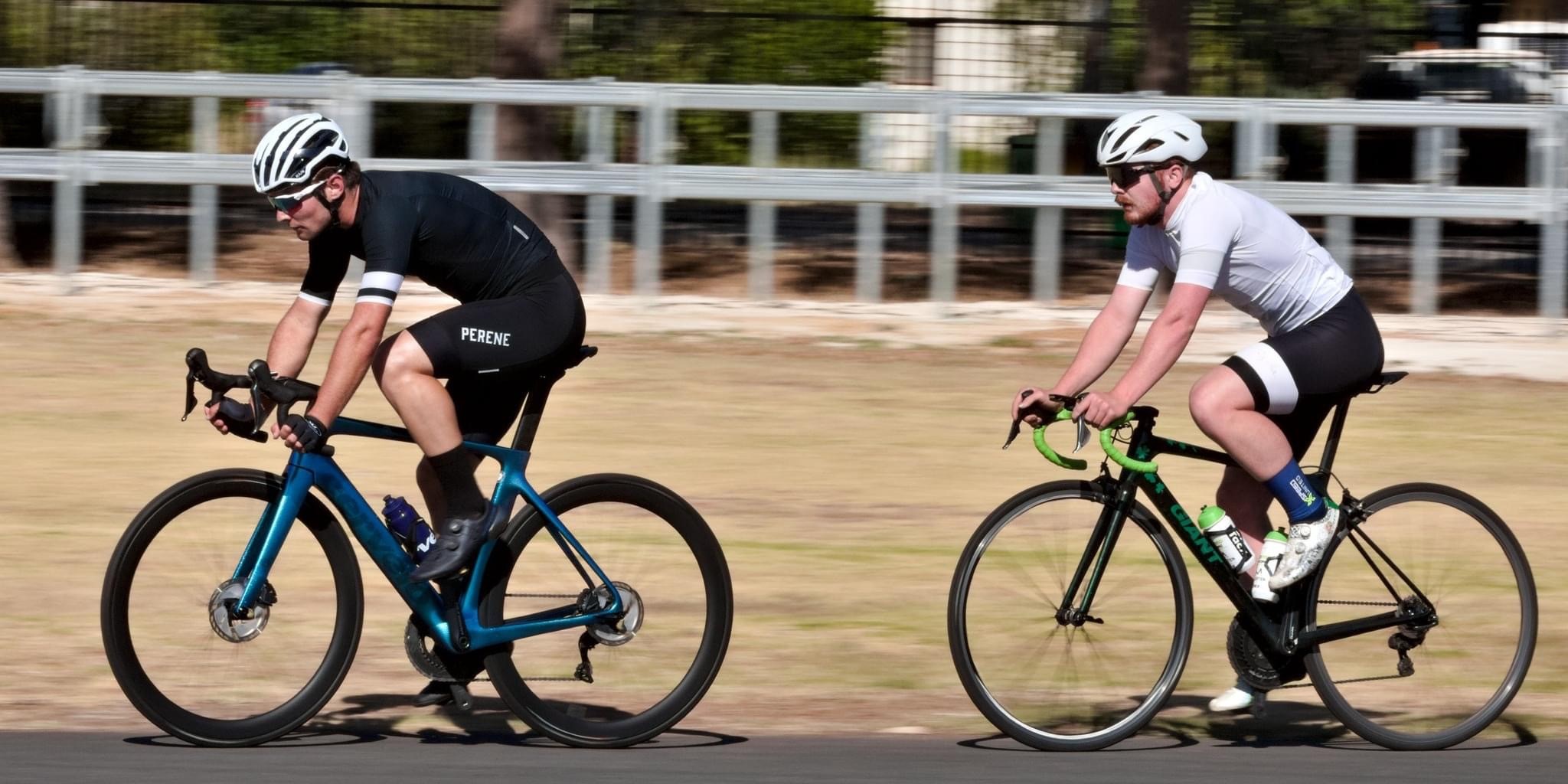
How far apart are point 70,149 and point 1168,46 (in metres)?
8.38

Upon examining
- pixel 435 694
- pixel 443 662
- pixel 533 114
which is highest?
pixel 533 114

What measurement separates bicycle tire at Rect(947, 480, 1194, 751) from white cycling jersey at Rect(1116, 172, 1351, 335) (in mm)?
613

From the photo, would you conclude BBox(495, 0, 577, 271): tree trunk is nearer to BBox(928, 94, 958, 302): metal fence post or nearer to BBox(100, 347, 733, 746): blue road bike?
BBox(928, 94, 958, 302): metal fence post

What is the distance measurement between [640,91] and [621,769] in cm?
1009

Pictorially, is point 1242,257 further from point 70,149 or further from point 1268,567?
point 70,149

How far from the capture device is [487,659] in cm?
536

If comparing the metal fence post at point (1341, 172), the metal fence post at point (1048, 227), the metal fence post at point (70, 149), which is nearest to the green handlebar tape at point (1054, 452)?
the metal fence post at point (1048, 227)

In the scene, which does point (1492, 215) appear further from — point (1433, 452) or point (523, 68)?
point (523, 68)

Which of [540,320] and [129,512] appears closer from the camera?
[540,320]

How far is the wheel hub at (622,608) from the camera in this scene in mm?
5496

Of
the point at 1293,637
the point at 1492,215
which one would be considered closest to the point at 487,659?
the point at 1293,637

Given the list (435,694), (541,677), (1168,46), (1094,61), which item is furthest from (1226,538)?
(1094,61)

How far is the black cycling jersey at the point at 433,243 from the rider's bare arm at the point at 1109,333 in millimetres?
1396

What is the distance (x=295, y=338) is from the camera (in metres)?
5.44
